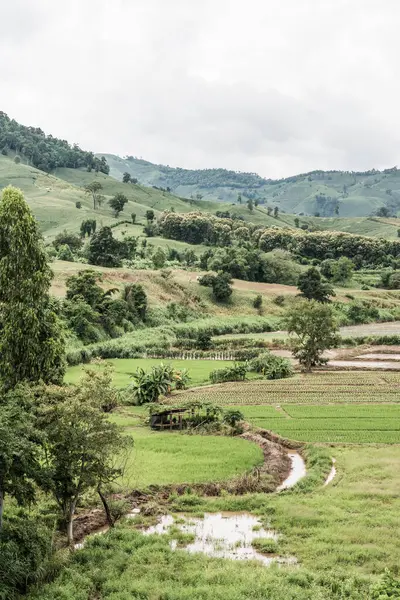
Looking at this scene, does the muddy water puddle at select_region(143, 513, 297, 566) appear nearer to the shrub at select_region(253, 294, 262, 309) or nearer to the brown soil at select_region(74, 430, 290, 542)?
the brown soil at select_region(74, 430, 290, 542)

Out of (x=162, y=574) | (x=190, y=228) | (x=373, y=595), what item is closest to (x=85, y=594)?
(x=162, y=574)

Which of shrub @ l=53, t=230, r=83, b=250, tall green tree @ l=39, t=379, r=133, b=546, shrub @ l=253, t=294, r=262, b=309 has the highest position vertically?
shrub @ l=53, t=230, r=83, b=250

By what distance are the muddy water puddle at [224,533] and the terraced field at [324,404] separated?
39.0 ft

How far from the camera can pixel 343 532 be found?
786 inches

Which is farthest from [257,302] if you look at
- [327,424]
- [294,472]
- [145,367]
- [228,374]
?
[294,472]

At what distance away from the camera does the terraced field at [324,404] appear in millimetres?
34188

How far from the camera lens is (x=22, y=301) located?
23453mm

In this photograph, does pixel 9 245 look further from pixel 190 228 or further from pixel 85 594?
pixel 190 228

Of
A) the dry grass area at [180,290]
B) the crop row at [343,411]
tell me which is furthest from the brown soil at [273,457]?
the dry grass area at [180,290]

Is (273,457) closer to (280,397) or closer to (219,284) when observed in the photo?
(280,397)

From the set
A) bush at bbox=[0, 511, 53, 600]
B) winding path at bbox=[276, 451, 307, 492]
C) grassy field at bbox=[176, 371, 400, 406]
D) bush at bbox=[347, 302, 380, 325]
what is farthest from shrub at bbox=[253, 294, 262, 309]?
bush at bbox=[0, 511, 53, 600]

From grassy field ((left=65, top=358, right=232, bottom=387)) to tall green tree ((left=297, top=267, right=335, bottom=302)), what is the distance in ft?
138

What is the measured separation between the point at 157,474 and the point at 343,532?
9.97 meters

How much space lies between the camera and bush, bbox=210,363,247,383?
51.2 meters
